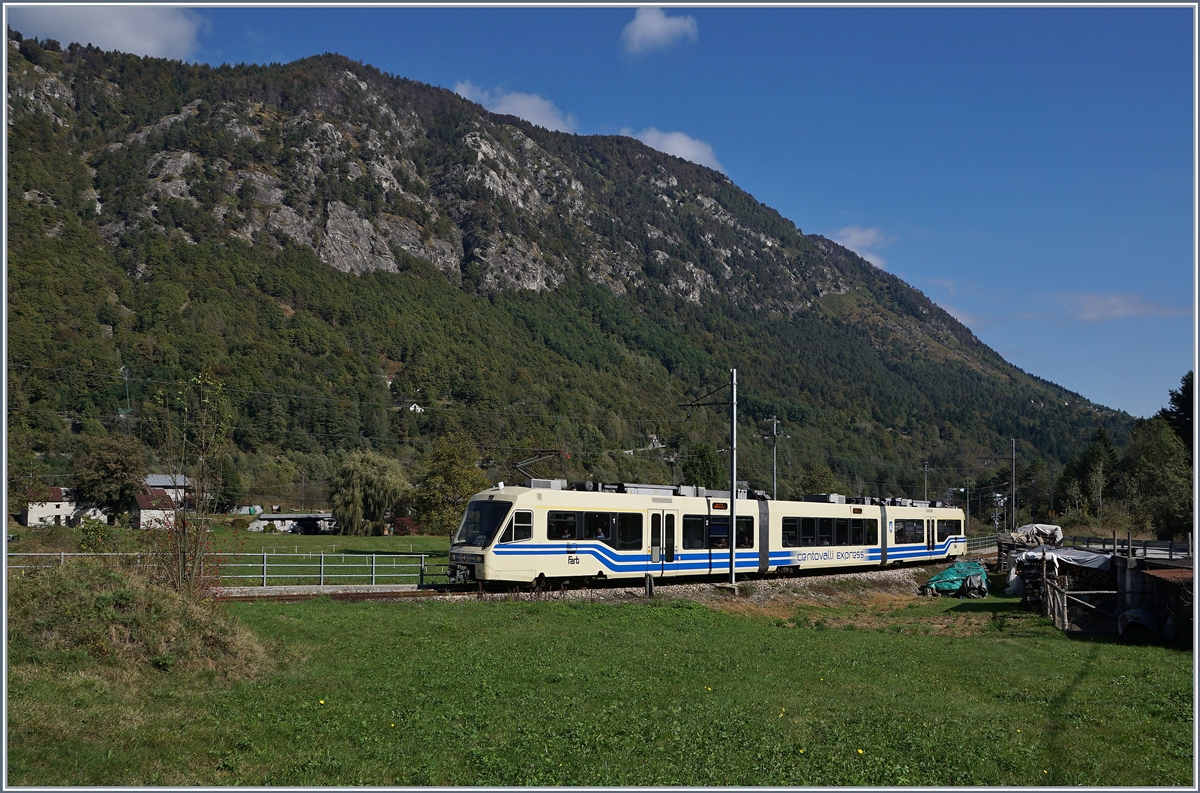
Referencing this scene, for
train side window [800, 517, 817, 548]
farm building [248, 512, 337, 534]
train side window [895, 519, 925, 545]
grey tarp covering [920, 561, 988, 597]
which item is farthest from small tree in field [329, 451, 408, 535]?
grey tarp covering [920, 561, 988, 597]

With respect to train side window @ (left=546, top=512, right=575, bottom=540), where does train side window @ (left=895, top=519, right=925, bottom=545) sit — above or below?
below

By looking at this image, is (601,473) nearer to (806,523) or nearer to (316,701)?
(806,523)

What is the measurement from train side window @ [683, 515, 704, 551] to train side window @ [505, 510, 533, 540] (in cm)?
729

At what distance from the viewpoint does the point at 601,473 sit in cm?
11856

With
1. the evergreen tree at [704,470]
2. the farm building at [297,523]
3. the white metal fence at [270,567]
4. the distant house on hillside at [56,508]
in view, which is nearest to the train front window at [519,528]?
the white metal fence at [270,567]

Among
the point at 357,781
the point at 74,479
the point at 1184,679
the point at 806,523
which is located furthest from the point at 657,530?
the point at 74,479

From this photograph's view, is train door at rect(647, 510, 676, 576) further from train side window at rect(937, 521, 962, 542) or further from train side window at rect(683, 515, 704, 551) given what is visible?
train side window at rect(937, 521, 962, 542)

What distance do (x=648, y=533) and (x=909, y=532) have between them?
21604mm

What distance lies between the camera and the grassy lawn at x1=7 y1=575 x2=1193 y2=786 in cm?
883

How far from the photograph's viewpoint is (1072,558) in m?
29.8

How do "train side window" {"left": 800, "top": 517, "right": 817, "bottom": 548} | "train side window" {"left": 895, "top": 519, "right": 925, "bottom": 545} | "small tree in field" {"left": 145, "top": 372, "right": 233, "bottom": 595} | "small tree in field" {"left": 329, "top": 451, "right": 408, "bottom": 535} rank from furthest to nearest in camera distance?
"small tree in field" {"left": 329, "top": 451, "right": 408, "bottom": 535}, "train side window" {"left": 895, "top": 519, "right": 925, "bottom": 545}, "train side window" {"left": 800, "top": 517, "right": 817, "bottom": 548}, "small tree in field" {"left": 145, "top": 372, "right": 233, "bottom": 595}

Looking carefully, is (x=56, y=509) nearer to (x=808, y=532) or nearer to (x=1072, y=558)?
(x=808, y=532)

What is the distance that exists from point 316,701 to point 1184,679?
14076mm

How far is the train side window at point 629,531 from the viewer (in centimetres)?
2872
